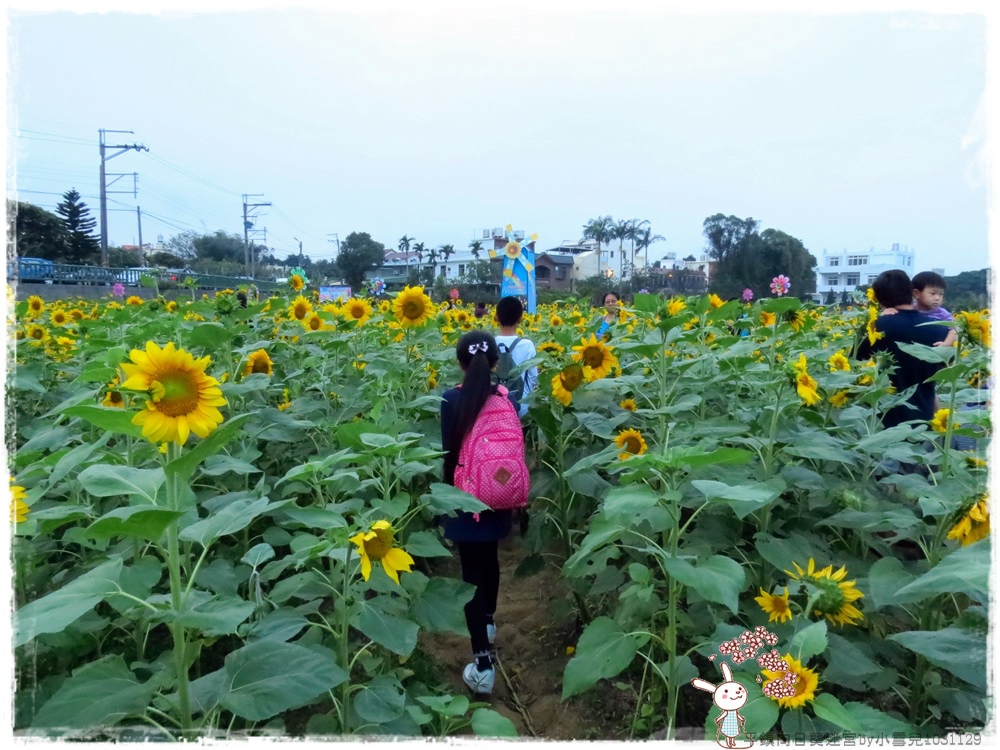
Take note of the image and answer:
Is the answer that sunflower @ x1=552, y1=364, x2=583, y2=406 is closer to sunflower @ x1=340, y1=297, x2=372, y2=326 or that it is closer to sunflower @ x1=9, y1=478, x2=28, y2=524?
sunflower @ x1=9, y1=478, x2=28, y2=524

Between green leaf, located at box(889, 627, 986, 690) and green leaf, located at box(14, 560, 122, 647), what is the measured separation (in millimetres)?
1656

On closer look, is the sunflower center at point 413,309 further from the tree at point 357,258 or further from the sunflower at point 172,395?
the tree at point 357,258

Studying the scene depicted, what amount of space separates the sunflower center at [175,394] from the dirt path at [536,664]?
5.43 feet

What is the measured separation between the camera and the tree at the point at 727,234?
777 inches

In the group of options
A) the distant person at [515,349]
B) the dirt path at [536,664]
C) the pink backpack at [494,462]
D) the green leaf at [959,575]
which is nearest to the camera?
the green leaf at [959,575]

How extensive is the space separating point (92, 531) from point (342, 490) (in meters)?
0.88

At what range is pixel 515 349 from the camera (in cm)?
403

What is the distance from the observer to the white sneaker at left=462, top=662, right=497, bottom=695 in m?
2.54

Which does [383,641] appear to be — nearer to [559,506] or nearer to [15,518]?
[15,518]

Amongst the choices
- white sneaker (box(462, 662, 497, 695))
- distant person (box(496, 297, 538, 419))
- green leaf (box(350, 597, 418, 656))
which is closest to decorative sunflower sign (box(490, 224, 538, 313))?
distant person (box(496, 297, 538, 419))

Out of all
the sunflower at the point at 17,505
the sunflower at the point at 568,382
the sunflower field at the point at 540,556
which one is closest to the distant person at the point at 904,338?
the sunflower field at the point at 540,556

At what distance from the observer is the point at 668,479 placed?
172 cm

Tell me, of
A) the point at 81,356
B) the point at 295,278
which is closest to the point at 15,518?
the point at 81,356

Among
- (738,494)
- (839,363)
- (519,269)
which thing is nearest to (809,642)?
(738,494)
